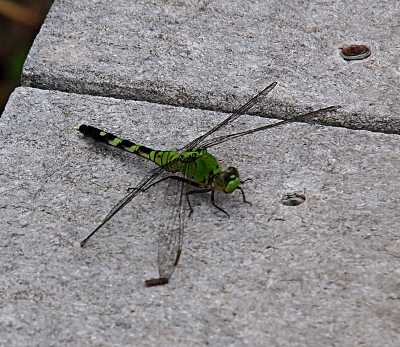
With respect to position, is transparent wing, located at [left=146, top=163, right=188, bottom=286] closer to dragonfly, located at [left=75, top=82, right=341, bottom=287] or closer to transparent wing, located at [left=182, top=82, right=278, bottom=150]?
dragonfly, located at [left=75, top=82, right=341, bottom=287]

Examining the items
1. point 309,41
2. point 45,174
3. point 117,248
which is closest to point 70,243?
point 117,248

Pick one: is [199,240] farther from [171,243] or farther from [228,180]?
[228,180]

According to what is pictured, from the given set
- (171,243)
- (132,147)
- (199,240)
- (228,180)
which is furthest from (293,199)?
(132,147)

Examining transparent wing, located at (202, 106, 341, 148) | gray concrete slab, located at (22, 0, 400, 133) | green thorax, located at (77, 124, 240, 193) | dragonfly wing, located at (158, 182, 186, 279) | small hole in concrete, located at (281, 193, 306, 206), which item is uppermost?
gray concrete slab, located at (22, 0, 400, 133)

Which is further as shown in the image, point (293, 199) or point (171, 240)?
point (293, 199)

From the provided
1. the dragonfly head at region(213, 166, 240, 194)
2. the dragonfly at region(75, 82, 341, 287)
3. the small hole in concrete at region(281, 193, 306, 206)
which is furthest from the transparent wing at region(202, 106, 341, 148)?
the small hole in concrete at region(281, 193, 306, 206)
